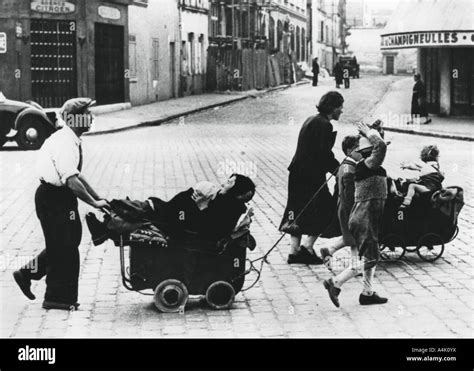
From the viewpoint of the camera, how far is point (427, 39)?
2998 centimetres

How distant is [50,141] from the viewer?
743cm

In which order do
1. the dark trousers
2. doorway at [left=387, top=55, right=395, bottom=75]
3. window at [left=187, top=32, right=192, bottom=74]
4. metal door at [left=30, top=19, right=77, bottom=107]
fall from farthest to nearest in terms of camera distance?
doorway at [left=387, top=55, right=395, bottom=75] → window at [left=187, top=32, right=192, bottom=74] → metal door at [left=30, top=19, right=77, bottom=107] → the dark trousers

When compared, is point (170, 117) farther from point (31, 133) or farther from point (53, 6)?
point (31, 133)

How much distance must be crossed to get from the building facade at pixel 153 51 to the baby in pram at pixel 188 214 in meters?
28.3

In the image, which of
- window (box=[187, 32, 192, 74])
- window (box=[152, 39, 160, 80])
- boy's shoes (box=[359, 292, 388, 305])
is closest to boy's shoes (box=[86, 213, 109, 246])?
boy's shoes (box=[359, 292, 388, 305])

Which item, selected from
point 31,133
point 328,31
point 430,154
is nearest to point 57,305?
point 430,154

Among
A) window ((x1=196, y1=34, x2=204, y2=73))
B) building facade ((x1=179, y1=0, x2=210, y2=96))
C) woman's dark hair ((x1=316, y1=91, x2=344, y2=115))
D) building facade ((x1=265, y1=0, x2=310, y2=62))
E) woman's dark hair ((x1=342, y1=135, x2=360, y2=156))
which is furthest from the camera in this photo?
building facade ((x1=265, y1=0, x2=310, y2=62))

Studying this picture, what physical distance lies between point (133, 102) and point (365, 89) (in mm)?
19919

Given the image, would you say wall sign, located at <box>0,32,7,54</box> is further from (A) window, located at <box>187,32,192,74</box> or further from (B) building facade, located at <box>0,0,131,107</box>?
(A) window, located at <box>187,32,192,74</box>

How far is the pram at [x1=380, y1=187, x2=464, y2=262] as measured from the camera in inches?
370

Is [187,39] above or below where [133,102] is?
above
